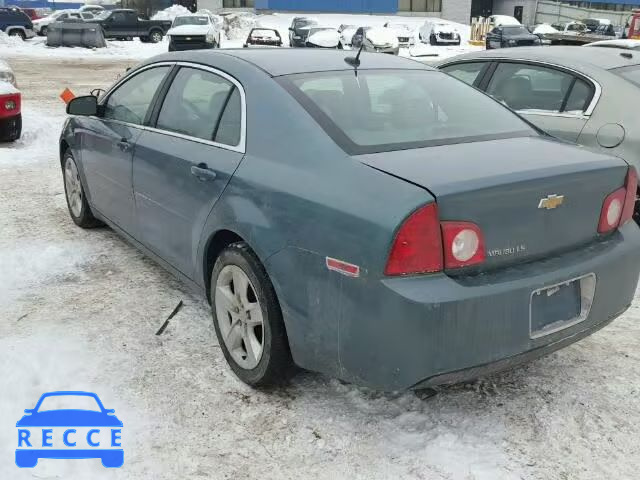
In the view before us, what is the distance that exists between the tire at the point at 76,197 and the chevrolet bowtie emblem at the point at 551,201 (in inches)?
154

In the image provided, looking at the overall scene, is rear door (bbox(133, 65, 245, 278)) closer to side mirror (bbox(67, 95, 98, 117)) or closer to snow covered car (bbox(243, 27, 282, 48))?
side mirror (bbox(67, 95, 98, 117))

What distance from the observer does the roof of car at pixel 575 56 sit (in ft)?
16.9

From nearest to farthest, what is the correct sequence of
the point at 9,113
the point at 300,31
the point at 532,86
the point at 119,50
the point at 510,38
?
1. the point at 532,86
2. the point at 9,113
3. the point at 119,50
4. the point at 510,38
5. the point at 300,31

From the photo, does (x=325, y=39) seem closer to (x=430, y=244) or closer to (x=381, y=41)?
(x=381, y=41)

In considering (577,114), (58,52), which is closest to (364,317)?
(577,114)

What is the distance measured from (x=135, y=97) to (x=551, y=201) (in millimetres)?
2977

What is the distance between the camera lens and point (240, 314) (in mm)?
3193

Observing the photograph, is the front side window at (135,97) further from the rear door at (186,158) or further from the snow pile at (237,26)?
the snow pile at (237,26)

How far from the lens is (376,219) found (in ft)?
7.92

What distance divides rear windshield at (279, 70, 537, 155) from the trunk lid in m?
0.16

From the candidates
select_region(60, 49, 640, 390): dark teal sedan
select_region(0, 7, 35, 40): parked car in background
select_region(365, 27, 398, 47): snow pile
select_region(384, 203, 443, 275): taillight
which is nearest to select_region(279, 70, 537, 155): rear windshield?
select_region(60, 49, 640, 390): dark teal sedan

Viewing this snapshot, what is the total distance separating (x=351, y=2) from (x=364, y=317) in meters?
57.9

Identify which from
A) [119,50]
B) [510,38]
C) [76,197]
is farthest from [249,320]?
[510,38]

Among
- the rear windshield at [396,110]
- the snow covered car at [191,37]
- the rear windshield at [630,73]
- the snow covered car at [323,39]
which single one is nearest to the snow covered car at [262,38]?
the snow covered car at [323,39]
